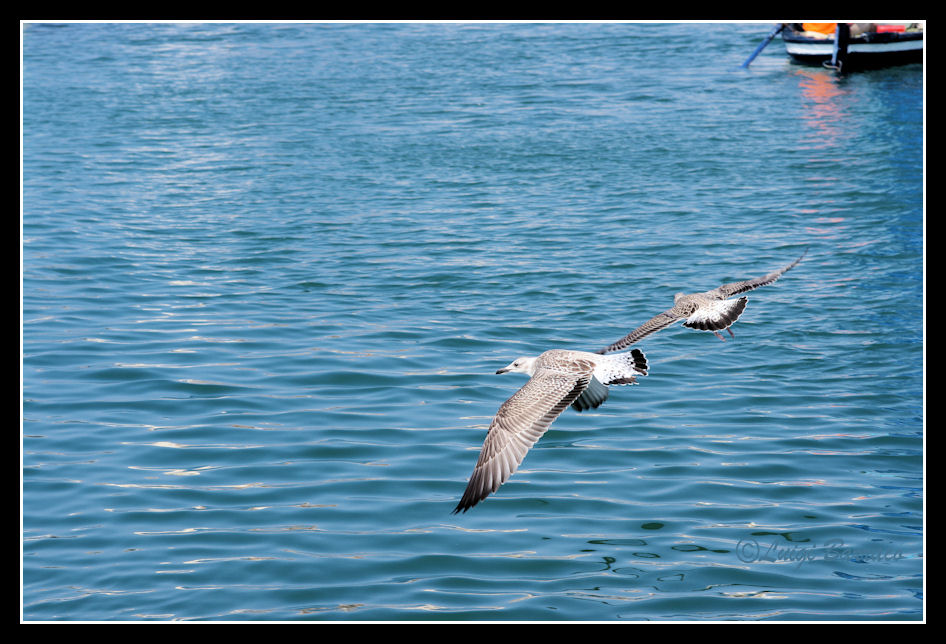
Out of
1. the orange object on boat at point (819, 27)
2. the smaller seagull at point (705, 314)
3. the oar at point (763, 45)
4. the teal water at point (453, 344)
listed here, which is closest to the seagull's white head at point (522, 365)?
the smaller seagull at point (705, 314)

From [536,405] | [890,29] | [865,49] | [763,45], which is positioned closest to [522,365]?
[536,405]

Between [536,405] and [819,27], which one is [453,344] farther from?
[819,27]

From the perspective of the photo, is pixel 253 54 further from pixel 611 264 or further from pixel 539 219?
pixel 611 264

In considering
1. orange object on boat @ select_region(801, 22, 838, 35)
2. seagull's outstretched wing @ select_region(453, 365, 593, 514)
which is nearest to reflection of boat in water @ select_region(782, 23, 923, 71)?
orange object on boat @ select_region(801, 22, 838, 35)

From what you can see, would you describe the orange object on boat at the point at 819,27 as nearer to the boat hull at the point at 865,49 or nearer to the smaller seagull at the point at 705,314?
the boat hull at the point at 865,49

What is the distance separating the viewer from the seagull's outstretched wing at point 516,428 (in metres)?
6.47

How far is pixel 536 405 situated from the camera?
679 centimetres

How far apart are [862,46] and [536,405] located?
1966cm

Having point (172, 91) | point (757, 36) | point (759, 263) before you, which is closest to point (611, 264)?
point (759, 263)

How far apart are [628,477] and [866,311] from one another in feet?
16.0

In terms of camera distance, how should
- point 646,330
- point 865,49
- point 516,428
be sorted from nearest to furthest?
point 516,428 < point 646,330 < point 865,49

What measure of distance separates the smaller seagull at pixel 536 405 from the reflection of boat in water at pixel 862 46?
60.7 feet

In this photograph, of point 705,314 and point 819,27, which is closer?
point 705,314

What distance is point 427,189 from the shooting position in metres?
15.5
